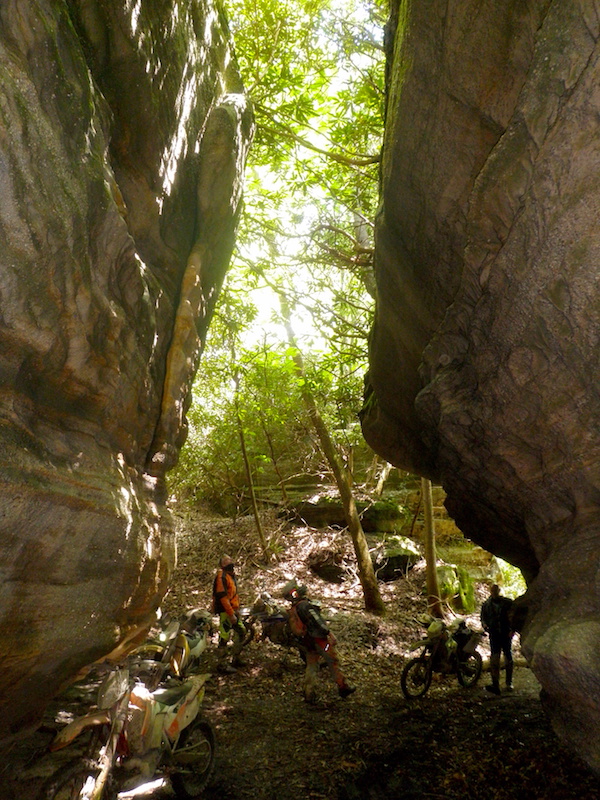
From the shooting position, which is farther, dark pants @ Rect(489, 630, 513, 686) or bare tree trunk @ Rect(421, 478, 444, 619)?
bare tree trunk @ Rect(421, 478, 444, 619)

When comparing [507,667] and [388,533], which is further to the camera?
[388,533]

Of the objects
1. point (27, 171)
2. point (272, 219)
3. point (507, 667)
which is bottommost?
point (507, 667)

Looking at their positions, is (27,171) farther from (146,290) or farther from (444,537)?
(444,537)

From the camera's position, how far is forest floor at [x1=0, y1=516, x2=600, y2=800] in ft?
17.2

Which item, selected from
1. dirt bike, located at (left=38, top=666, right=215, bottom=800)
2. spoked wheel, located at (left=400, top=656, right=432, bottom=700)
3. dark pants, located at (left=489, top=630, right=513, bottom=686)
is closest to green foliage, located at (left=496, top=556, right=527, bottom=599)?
dark pants, located at (left=489, top=630, right=513, bottom=686)

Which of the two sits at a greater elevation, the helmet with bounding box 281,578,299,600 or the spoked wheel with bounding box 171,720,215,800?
the helmet with bounding box 281,578,299,600

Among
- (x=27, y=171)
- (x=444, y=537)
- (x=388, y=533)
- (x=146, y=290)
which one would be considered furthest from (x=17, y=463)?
(x=444, y=537)

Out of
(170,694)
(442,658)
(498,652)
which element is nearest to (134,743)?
(170,694)

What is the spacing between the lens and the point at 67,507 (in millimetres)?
4145

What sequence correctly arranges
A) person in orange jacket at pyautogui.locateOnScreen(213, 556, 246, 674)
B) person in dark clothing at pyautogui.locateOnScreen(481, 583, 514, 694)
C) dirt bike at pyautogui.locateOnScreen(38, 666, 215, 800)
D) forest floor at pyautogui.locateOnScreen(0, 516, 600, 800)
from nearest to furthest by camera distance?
dirt bike at pyautogui.locateOnScreen(38, 666, 215, 800)
forest floor at pyautogui.locateOnScreen(0, 516, 600, 800)
person in dark clothing at pyautogui.locateOnScreen(481, 583, 514, 694)
person in orange jacket at pyautogui.locateOnScreen(213, 556, 246, 674)

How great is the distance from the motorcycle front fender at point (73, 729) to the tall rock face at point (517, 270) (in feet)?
11.9

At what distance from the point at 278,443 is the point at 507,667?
10654 millimetres

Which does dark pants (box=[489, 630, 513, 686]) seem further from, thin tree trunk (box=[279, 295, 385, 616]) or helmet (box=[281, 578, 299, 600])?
thin tree trunk (box=[279, 295, 385, 616])

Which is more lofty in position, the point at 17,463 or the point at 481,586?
the point at 481,586
